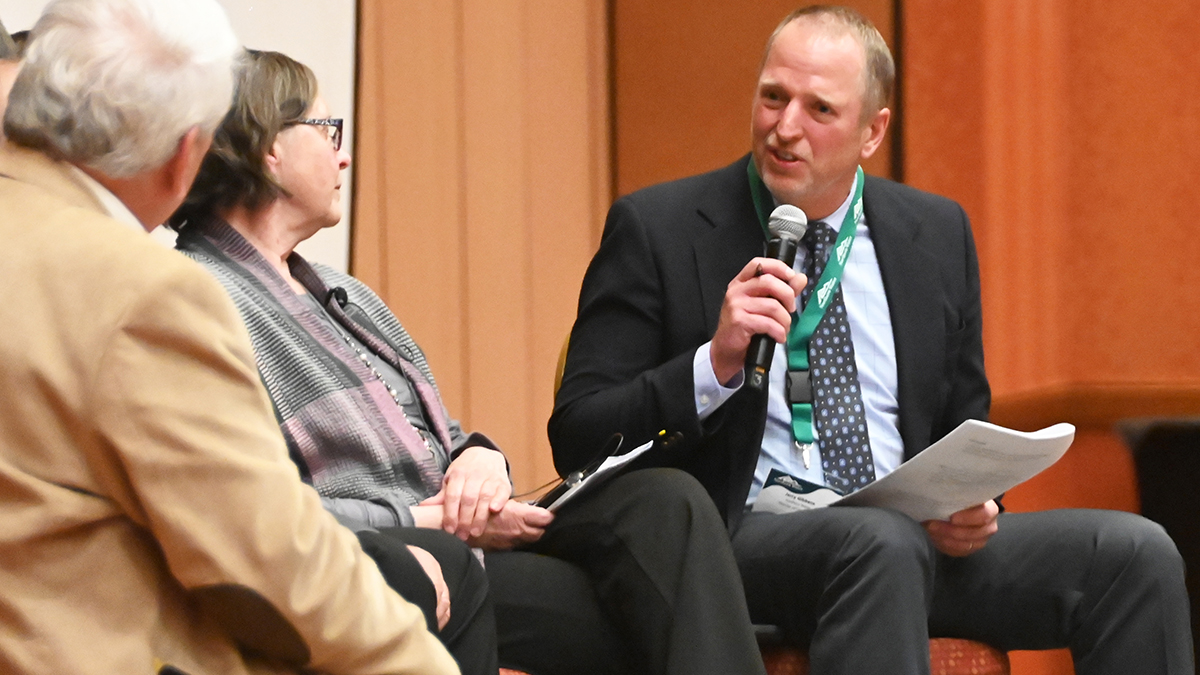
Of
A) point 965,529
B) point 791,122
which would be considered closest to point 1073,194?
point 791,122

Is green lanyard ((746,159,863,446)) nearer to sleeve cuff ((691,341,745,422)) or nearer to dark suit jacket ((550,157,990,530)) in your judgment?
dark suit jacket ((550,157,990,530))

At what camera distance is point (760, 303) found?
6.21 feet

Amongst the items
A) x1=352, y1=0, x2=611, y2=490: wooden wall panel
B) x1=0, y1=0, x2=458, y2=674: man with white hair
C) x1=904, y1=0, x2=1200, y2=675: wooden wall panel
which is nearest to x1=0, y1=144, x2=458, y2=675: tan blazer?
x1=0, y1=0, x2=458, y2=674: man with white hair

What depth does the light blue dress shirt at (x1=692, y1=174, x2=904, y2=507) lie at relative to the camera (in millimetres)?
2162

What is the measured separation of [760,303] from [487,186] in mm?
2000

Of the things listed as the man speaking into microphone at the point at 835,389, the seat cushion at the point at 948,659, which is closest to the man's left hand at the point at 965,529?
the man speaking into microphone at the point at 835,389

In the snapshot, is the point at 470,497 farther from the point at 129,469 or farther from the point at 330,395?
the point at 129,469

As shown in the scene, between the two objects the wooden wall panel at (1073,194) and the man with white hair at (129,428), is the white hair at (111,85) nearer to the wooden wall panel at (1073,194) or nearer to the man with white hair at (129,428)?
the man with white hair at (129,428)

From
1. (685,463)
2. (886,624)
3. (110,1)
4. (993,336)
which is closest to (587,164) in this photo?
(993,336)

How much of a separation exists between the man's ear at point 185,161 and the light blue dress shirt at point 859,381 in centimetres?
96

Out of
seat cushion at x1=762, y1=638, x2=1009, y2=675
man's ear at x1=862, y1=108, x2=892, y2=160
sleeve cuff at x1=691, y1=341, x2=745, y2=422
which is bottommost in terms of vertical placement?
seat cushion at x1=762, y1=638, x2=1009, y2=675

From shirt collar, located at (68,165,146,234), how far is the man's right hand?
0.93 meters

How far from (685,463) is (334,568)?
1011 mm

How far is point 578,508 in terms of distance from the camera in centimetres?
195
